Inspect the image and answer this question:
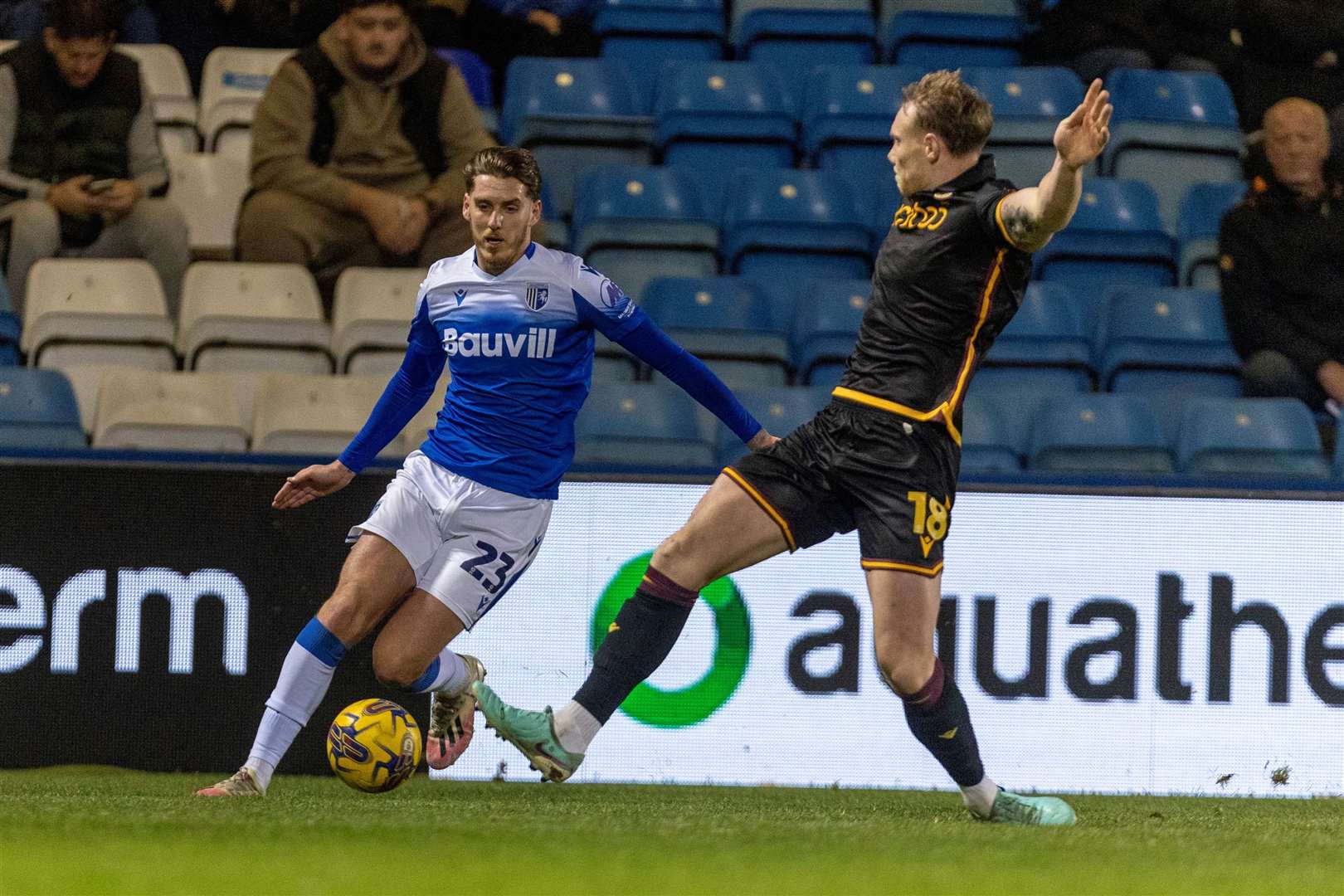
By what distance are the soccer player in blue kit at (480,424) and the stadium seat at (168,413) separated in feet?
6.84

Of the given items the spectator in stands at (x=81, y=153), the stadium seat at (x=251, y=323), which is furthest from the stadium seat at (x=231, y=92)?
the stadium seat at (x=251, y=323)

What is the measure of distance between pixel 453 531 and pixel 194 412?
8.08ft

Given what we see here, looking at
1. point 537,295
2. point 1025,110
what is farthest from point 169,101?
point 537,295

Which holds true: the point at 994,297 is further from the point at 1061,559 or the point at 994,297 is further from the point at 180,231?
the point at 180,231

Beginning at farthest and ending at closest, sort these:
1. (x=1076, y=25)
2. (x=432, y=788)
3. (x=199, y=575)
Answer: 1. (x=1076, y=25)
2. (x=199, y=575)
3. (x=432, y=788)

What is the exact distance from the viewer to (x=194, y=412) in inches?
294

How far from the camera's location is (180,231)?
8.93 m

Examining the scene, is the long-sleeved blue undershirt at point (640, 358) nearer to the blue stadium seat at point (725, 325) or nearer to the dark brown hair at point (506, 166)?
the dark brown hair at point (506, 166)

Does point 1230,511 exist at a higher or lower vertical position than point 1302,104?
lower

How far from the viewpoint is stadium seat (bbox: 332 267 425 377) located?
8.19 metres

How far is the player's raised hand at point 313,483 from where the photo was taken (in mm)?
5426

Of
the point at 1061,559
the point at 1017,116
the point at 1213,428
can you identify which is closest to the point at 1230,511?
the point at 1061,559

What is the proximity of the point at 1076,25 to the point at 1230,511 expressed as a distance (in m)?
5.10

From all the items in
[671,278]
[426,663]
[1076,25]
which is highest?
[1076,25]
